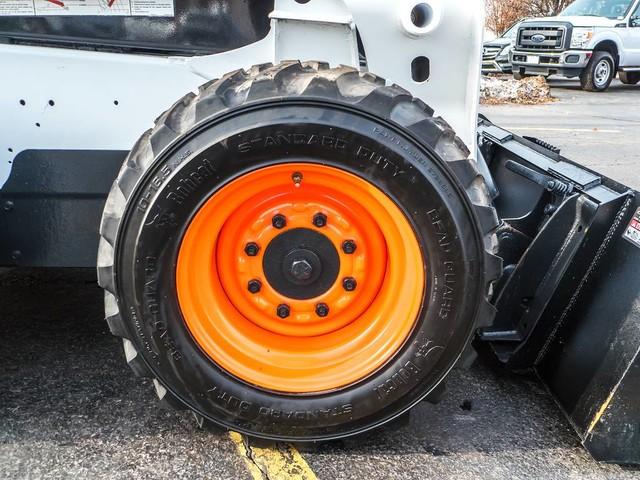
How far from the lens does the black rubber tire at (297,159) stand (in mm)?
2143

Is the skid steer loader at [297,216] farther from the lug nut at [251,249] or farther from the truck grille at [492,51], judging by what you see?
the truck grille at [492,51]

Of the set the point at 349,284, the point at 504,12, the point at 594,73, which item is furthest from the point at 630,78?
the point at 349,284

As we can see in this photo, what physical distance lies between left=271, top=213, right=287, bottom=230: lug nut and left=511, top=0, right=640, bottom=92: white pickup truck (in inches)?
614

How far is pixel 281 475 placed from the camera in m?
2.40

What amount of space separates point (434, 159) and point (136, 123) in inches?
44.6

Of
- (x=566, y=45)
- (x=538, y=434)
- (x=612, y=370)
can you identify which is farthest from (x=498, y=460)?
(x=566, y=45)

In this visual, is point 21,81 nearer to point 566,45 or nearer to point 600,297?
point 600,297

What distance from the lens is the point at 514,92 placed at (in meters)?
14.6

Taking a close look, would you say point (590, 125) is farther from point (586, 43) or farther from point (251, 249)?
point (251, 249)

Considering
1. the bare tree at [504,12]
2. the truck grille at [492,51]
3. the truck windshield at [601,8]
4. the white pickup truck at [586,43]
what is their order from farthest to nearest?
the bare tree at [504,12], the truck grille at [492,51], the truck windshield at [601,8], the white pickup truck at [586,43]

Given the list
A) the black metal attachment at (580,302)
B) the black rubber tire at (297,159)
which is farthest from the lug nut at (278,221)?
the black metal attachment at (580,302)

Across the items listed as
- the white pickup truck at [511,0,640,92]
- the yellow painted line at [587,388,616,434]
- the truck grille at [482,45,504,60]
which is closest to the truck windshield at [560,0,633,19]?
the white pickup truck at [511,0,640,92]

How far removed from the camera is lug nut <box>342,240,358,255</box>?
7.80 ft

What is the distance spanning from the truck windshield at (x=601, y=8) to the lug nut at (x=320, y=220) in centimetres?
1667
